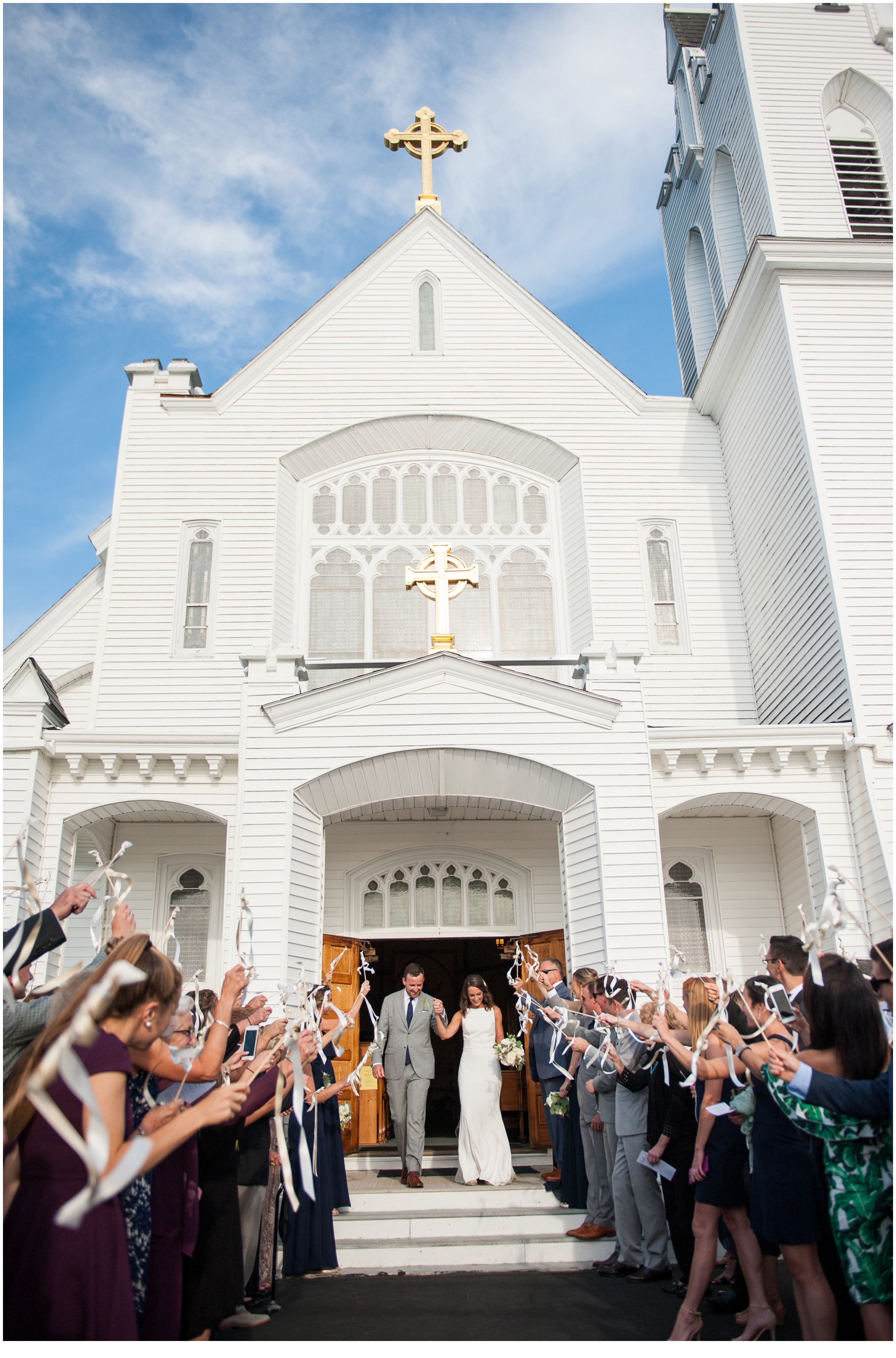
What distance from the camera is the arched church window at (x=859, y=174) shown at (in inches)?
519

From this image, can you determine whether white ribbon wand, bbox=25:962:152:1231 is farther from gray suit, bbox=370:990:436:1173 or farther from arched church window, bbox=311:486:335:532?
arched church window, bbox=311:486:335:532

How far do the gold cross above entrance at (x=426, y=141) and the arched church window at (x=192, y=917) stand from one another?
1114 centimetres

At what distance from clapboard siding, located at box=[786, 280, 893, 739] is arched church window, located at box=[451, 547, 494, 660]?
459cm

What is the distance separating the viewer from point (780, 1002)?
14.7 feet

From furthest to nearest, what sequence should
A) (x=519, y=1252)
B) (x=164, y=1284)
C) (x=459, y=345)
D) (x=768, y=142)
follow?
1. (x=459, y=345)
2. (x=768, y=142)
3. (x=519, y=1252)
4. (x=164, y=1284)

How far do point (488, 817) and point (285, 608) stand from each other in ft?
13.9

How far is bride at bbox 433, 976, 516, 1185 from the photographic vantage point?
7.91m

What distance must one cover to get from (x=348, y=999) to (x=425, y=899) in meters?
1.43

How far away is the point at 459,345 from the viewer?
14.4 meters

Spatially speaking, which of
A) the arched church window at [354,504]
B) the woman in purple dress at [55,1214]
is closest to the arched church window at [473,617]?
the arched church window at [354,504]

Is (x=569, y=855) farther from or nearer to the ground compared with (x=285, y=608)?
nearer to the ground
